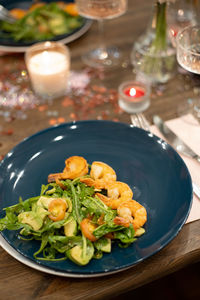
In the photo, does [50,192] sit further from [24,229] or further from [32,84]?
[32,84]

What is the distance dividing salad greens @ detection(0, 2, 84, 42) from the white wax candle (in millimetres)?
203

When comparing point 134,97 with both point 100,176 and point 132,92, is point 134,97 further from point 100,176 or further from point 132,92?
point 100,176

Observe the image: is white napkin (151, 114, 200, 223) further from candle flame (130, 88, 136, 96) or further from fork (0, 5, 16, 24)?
fork (0, 5, 16, 24)

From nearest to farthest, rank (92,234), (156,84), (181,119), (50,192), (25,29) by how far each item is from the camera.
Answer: (92,234) → (50,192) → (181,119) → (156,84) → (25,29)

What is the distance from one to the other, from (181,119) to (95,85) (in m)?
0.39

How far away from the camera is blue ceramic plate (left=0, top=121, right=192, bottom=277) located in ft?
2.35

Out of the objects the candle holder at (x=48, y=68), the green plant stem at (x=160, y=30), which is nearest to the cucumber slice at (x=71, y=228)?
the candle holder at (x=48, y=68)

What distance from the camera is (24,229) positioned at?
0.74 m

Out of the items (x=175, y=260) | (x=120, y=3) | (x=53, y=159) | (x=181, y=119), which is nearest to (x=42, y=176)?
(x=53, y=159)

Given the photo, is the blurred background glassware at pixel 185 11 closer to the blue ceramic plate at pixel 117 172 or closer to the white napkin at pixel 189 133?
the white napkin at pixel 189 133

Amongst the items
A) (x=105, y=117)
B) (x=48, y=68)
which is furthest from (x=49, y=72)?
(x=105, y=117)

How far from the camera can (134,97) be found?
46.4 inches

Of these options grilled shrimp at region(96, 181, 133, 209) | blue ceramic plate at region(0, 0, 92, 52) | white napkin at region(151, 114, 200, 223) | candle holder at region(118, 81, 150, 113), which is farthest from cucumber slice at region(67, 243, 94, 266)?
blue ceramic plate at region(0, 0, 92, 52)

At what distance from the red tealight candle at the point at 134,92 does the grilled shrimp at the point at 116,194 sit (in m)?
0.44
